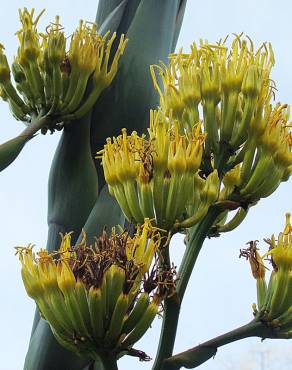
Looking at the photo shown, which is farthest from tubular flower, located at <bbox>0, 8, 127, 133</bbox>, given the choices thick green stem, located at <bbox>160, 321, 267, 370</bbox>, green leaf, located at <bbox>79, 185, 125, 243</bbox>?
thick green stem, located at <bbox>160, 321, 267, 370</bbox>

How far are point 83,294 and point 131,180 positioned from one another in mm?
282

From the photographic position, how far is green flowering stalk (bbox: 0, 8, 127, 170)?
230cm

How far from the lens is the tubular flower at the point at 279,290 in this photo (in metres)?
1.97

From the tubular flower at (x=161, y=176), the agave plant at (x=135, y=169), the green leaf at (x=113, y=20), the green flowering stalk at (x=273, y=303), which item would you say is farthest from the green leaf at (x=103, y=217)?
the green leaf at (x=113, y=20)

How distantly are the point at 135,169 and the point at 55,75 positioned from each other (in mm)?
420

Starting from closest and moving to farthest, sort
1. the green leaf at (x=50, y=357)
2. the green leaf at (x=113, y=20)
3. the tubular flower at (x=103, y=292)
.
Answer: the tubular flower at (x=103, y=292)
the green leaf at (x=50, y=357)
the green leaf at (x=113, y=20)

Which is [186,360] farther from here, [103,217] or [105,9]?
[105,9]

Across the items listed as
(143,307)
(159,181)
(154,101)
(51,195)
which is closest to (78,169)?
(51,195)

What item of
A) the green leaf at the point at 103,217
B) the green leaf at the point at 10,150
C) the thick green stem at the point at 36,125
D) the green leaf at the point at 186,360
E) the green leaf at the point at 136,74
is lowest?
the green leaf at the point at 186,360

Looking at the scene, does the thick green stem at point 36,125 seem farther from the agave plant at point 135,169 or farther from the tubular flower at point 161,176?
the tubular flower at point 161,176

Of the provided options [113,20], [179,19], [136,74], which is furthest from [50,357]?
[179,19]

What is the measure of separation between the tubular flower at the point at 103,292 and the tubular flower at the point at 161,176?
0.06m

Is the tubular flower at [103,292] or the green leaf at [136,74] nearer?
the tubular flower at [103,292]

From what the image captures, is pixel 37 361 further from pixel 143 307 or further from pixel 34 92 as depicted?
pixel 34 92
